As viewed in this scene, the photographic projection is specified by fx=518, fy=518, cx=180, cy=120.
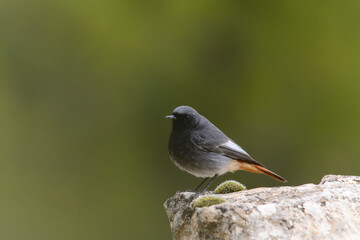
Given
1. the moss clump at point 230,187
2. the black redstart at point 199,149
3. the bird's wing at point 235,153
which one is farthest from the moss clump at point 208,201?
the bird's wing at point 235,153

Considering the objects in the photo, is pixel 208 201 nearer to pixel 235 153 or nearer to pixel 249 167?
pixel 235 153

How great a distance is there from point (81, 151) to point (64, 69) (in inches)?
54.2

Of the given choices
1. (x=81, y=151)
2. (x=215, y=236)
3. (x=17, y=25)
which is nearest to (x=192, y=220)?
(x=215, y=236)

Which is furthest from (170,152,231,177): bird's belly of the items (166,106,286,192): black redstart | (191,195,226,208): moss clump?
(191,195,226,208): moss clump

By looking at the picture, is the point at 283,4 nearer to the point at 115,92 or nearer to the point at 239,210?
the point at 115,92

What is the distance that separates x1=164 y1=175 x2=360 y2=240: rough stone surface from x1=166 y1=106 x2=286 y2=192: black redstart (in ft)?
4.20

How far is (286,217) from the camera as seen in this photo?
3.36 meters

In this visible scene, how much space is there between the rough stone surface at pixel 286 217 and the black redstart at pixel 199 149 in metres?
1.28

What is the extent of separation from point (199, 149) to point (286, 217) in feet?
5.82

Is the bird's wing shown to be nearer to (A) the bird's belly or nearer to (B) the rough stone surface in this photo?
(A) the bird's belly

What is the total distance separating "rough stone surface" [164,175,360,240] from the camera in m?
3.30

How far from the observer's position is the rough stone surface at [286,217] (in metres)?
3.30

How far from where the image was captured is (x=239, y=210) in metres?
3.34

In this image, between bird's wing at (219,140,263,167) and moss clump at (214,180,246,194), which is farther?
bird's wing at (219,140,263,167)
